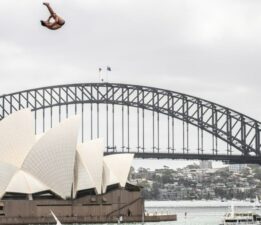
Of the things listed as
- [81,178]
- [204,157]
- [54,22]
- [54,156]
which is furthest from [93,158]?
[54,22]

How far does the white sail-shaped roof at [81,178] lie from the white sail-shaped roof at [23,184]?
14.5 feet

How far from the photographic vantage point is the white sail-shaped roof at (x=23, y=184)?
80.2 meters

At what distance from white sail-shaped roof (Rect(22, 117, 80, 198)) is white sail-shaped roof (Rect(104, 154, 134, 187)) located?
905 cm

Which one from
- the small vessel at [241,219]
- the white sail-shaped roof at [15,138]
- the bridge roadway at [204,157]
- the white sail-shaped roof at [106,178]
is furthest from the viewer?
the bridge roadway at [204,157]

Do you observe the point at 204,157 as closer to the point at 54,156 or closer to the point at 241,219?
the point at 241,219

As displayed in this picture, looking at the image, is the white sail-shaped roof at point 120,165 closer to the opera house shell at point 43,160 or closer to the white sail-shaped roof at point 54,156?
the opera house shell at point 43,160

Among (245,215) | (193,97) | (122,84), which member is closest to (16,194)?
(245,215)

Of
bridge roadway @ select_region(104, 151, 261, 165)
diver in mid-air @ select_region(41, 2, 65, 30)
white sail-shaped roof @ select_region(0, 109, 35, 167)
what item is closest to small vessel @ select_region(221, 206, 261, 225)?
white sail-shaped roof @ select_region(0, 109, 35, 167)

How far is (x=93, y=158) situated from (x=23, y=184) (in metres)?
7.46

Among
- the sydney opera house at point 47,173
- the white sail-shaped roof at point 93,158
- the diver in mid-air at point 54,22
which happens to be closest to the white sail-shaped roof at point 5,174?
the sydney opera house at point 47,173

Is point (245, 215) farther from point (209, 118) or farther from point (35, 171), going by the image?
point (209, 118)

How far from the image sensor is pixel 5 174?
78688mm

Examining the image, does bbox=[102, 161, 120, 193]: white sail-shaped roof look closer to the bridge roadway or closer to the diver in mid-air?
the bridge roadway

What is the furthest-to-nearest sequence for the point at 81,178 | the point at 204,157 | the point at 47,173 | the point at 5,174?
the point at 204,157, the point at 81,178, the point at 47,173, the point at 5,174
